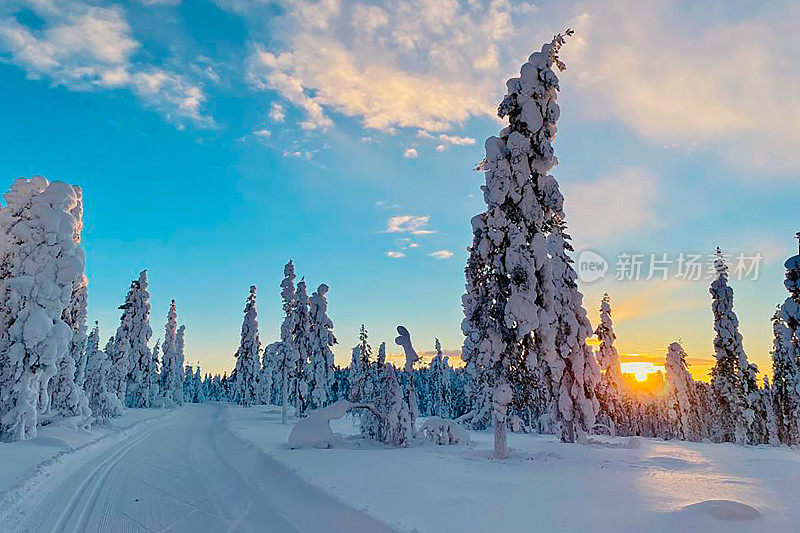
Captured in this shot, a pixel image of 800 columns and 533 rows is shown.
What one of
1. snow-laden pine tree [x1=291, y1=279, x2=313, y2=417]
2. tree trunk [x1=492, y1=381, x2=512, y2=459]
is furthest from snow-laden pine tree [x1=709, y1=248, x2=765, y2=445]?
snow-laden pine tree [x1=291, y1=279, x2=313, y2=417]

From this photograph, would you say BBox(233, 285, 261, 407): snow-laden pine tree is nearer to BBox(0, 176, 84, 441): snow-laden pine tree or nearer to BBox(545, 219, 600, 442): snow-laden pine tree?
BBox(0, 176, 84, 441): snow-laden pine tree

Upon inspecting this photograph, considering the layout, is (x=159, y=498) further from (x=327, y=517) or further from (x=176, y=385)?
(x=176, y=385)

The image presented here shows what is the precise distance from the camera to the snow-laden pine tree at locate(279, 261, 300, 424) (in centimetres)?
4006

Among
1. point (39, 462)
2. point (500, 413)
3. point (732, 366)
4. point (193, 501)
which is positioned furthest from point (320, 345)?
point (732, 366)

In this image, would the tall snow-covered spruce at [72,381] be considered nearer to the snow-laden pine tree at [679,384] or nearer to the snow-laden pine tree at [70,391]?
the snow-laden pine tree at [70,391]

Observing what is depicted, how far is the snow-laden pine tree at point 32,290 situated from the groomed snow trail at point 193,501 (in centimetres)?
706

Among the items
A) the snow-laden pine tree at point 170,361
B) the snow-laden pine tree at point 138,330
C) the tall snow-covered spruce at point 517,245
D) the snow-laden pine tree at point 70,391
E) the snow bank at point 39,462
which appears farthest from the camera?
the snow-laden pine tree at point 170,361

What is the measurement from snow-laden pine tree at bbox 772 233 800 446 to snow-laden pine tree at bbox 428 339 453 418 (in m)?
50.7

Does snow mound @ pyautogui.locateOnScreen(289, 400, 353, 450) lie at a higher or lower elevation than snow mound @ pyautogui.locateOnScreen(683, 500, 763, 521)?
lower

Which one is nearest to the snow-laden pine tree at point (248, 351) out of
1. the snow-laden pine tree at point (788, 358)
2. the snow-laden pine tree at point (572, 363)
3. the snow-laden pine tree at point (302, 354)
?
the snow-laden pine tree at point (302, 354)

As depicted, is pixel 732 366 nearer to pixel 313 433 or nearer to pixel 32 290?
pixel 313 433

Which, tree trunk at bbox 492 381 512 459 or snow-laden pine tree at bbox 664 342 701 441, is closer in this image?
tree trunk at bbox 492 381 512 459

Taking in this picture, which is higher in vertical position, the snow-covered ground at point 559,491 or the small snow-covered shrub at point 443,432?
the snow-covered ground at point 559,491

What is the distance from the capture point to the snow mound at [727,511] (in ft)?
21.2
